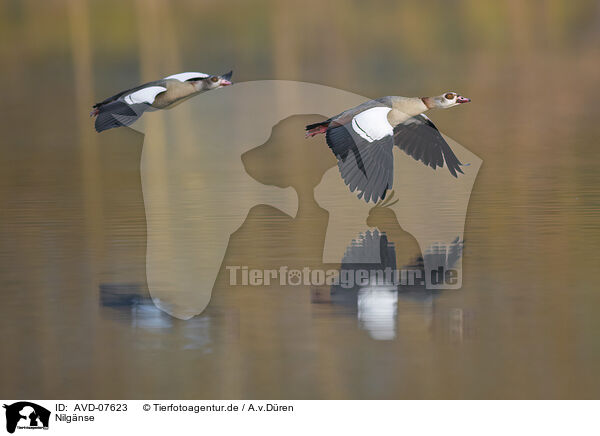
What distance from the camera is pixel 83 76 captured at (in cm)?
2530

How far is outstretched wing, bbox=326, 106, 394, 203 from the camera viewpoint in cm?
830

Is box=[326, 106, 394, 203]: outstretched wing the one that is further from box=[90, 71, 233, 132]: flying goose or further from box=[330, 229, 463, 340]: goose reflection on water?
box=[90, 71, 233, 132]: flying goose

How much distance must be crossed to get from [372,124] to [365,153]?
47 cm

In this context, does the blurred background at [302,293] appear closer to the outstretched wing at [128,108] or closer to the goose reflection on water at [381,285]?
the goose reflection on water at [381,285]

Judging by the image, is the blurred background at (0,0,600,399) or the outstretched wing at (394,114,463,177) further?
the outstretched wing at (394,114,463,177)

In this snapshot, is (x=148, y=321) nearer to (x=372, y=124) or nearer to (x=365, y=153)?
(x=365, y=153)

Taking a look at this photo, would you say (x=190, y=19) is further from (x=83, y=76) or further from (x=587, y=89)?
(x=587, y=89)

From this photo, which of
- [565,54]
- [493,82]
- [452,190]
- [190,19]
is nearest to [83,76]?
[190,19]

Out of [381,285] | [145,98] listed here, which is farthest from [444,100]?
[381,285]

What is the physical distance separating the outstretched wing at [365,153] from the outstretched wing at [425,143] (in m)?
1.03

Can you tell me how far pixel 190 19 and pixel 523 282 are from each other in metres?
25.3

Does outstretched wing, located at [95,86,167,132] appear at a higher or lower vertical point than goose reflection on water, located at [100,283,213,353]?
higher
